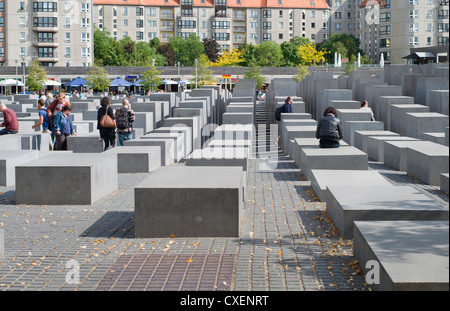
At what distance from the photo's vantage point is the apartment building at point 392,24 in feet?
441

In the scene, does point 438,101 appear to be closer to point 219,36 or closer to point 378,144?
point 378,144

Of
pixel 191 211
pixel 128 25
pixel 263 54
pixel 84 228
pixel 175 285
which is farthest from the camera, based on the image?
pixel 128 25

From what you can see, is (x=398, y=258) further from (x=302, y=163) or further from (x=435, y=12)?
(x=435, y=12)

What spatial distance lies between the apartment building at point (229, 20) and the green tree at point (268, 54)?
18.7 metres

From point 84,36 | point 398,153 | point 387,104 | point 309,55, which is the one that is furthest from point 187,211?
Answer: point 309,55

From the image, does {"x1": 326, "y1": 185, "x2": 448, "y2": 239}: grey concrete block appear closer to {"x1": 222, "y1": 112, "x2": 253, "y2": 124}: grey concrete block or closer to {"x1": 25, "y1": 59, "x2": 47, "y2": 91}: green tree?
{"x1": 222, "y1": 112, "x2": 253, "y2": 124}: grey concrete block

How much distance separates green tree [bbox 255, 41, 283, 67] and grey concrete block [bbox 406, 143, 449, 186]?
4587 inches

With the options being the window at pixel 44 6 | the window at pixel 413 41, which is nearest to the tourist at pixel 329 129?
the window at pixel 44 6

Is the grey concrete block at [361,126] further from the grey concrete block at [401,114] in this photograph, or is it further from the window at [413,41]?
the window at [413,41]

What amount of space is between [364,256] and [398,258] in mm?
801

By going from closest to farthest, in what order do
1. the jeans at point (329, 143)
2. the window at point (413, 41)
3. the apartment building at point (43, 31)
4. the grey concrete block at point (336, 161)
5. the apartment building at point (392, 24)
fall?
the grey concrete block at point (336, 161)
the jeans at point (329, 143)
the apartment building at point (43, 31)
the apartment building at point (392, 24)
the window at point (413, 41)

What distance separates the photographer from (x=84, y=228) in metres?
10.2
